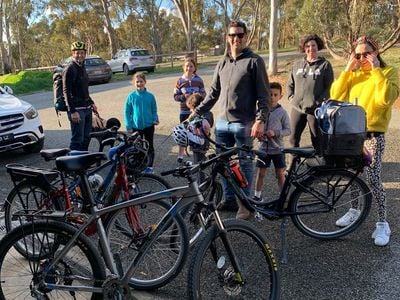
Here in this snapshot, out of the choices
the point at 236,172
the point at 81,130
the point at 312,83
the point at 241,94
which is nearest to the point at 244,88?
the point at 241,94

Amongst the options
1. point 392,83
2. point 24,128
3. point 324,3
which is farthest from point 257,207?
point 324,3

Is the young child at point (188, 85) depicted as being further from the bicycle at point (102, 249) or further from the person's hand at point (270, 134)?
the bicycle at point (102, 249)

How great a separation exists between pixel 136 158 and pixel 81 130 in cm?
315

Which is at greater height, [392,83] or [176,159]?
[392,83]

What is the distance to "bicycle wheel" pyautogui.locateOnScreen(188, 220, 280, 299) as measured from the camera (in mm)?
2695

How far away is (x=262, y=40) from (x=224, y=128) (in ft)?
180

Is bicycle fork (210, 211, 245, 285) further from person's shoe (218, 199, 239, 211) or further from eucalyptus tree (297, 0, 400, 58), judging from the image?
eucalyptus tree (297, 0, 400, 58)

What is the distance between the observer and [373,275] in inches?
138

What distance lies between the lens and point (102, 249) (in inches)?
113

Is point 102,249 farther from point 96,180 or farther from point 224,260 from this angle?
point 96,180

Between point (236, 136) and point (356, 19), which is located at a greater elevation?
point (356, 19)

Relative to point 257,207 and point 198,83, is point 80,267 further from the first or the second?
point 198,83

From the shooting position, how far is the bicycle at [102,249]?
8.99 ft

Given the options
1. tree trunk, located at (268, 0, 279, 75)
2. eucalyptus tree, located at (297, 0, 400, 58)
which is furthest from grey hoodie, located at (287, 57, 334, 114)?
tree trunk, located at (268, 0, 279, 75)
